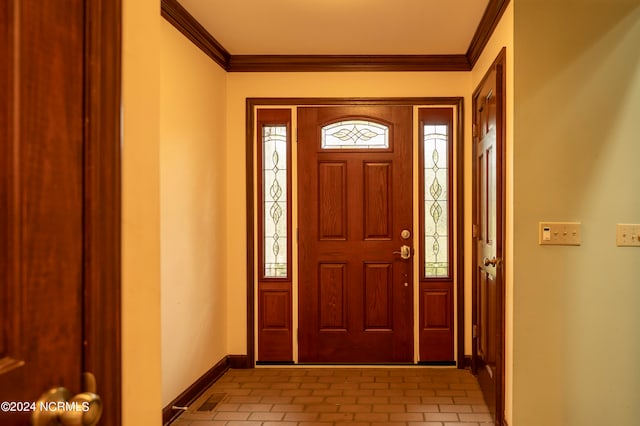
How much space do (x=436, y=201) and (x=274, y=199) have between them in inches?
54.0

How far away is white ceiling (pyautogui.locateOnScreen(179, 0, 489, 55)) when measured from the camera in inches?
117

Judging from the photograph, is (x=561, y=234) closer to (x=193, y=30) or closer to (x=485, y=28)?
(x=485, y=28)

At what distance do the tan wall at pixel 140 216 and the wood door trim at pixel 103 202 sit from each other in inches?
1.2

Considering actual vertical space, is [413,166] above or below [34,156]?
above

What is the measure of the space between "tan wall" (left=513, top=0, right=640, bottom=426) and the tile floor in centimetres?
74

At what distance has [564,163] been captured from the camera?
7.84 ft

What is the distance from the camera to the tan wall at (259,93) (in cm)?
393

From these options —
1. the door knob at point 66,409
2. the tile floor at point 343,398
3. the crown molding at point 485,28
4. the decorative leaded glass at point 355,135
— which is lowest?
the tile floor at point 343,398

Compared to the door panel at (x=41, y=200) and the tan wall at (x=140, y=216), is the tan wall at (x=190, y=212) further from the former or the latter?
the door panel at (x=41, y=200)

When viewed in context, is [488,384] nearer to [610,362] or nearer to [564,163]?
[610,362]

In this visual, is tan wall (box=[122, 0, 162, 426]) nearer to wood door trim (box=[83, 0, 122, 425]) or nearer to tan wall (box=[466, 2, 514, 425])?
wood door trim (box=[83, 0, 122, 425])

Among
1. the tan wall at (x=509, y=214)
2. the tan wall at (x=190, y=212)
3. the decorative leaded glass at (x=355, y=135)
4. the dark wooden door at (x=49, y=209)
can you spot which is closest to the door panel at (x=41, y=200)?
the dark wooden door at (x=49, y=209)

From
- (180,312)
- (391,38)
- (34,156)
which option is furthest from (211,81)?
(34,156)

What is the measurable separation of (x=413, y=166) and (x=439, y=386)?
174cm
